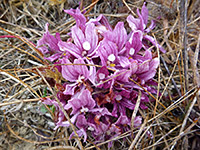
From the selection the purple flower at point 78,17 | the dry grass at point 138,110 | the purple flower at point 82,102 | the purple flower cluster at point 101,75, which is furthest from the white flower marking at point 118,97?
the purple flower at point 78,17

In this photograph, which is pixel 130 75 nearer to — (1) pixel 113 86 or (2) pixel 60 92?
(1) pixel 113 86

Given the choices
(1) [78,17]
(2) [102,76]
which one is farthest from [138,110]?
(1) [78,17]

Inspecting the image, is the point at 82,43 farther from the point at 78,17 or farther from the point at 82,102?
the point at 82,102

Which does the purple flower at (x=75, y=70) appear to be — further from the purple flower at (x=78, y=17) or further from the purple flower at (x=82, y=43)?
the purple flower at (x=78, y=17)

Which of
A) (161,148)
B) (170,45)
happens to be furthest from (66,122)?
(170,45)

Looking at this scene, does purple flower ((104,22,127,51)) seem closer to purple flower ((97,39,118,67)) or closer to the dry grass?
purple flower ((97,39,118,67))

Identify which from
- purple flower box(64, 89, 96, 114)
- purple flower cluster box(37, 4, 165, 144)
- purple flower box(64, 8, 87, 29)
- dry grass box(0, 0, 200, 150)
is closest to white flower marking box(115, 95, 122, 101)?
purple flower cluster box(37, 4, 165, 144)
